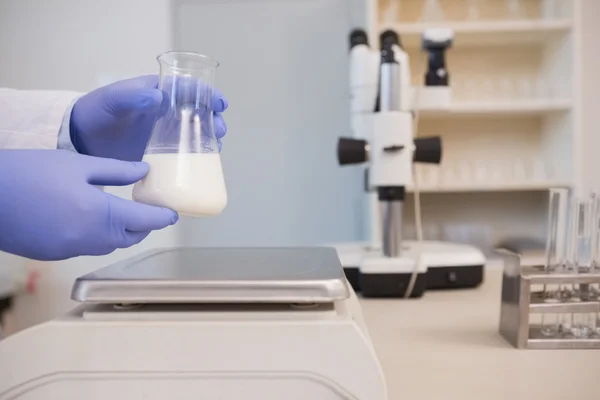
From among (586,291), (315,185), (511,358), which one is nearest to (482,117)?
(315,185)

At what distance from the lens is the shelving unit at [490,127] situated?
1.65 meters

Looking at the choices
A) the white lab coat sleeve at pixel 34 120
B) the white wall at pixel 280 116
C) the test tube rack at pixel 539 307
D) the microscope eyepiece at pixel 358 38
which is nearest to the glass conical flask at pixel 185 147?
the white lab coat sleeve at pixel 34 120

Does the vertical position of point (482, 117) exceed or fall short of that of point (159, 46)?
it falls short

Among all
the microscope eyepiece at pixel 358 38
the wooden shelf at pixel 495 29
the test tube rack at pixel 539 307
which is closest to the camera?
the test tube rack at pixel 539 307

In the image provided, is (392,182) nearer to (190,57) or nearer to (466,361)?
(466,361)

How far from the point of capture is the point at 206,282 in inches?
21.7

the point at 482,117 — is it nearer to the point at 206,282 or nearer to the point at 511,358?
the point at 511,358

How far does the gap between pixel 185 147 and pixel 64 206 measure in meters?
0.15

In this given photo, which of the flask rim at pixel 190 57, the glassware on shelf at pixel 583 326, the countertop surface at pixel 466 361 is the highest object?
the flask rim at pixel 190 57

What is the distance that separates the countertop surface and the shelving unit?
0.73 metres

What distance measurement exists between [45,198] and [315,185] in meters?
1.23

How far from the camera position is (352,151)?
1179 millimetres

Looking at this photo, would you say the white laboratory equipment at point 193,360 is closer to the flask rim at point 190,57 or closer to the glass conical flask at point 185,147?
the glass conical flask at point 185,147

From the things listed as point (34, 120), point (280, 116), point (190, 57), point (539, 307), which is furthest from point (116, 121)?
point (280, 116)
